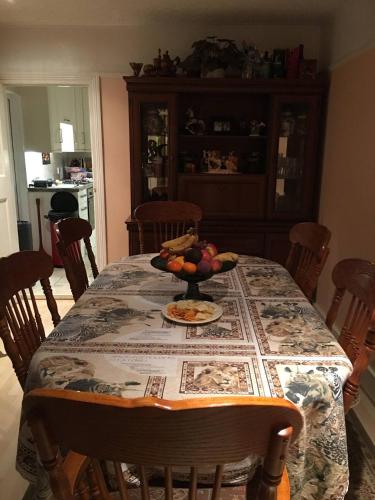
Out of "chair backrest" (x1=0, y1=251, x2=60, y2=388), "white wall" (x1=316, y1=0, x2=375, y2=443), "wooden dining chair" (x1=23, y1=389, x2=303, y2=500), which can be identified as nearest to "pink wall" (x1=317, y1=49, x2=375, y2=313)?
"white wall" (x1=316, y1=0, x2=375, y2=443)

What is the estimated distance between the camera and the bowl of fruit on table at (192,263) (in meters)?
1.51

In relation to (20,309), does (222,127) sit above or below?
above

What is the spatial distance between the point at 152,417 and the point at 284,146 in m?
3.02

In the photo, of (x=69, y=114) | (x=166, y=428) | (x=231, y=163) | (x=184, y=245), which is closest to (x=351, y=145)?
(x=231, y=163)

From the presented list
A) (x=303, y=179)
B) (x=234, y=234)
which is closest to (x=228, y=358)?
(x=234, y=234)

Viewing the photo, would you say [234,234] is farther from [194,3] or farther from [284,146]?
[194,3]

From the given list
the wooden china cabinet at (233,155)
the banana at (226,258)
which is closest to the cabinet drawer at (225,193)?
the wooden china cabinet at (233,155)

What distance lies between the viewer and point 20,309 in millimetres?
1401

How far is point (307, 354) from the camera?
120 cm

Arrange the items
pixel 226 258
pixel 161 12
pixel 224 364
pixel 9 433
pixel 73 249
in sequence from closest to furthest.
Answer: pixel 224 364, pixel 226 258, pixel 9 433, pixel 73 249, pixel 161 12

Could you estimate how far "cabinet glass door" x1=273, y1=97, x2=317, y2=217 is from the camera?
3203mm

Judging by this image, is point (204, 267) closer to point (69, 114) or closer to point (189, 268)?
point (189, 268)

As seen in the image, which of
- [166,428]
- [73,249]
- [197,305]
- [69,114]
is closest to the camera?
[166,428]

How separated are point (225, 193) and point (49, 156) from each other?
11.5 ft
